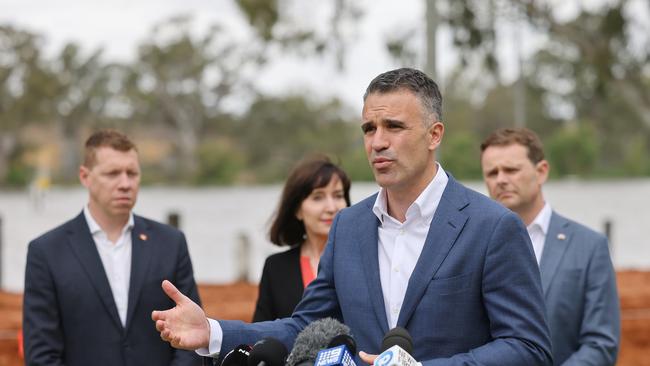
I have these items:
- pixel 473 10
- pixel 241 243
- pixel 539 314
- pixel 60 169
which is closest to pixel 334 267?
pixel 539 314

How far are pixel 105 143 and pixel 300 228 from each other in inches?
45.4

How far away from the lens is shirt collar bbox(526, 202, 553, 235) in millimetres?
4906

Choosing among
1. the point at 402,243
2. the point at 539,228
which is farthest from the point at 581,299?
the point at 402,243

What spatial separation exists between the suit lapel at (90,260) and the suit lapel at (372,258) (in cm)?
186

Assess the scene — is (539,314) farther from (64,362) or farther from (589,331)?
(64,362)

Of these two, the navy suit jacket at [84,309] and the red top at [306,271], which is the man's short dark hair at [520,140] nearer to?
the red top at [306,271]

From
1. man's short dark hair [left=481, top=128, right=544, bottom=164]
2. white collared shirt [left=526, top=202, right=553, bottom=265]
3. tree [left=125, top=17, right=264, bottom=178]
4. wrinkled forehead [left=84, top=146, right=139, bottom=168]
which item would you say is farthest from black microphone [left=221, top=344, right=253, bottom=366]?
tree [left=125, top=17, right=264, bottom=178]

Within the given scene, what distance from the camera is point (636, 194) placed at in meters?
36.1

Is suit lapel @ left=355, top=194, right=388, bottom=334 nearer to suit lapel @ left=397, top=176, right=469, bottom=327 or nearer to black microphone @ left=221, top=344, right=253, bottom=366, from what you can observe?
suit lapel @ left=397, top=176, right=469, bottom=327

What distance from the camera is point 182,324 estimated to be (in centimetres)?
302

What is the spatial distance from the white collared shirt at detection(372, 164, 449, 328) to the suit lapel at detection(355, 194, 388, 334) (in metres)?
0.02

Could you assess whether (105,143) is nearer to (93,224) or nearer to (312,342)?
(93,224)

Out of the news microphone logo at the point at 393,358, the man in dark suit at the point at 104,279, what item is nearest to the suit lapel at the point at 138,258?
the man in dark suit at the point at 104,279

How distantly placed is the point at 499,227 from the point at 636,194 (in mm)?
35043
